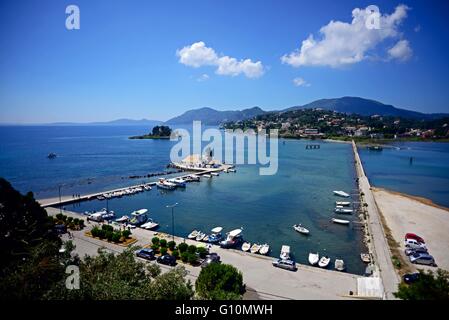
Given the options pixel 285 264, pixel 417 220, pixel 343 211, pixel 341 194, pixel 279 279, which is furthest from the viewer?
pixel 341 194

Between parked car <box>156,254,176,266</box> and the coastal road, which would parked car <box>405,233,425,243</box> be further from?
parked car <box>156,254,176,266</box>

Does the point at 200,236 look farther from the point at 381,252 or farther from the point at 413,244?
the point at 413,244

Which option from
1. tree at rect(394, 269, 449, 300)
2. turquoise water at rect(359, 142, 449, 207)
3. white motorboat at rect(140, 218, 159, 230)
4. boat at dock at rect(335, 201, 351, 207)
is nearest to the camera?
tree at rect(394, 269, 449, 300)

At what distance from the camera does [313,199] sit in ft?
100

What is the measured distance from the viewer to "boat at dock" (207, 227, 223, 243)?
19562mm

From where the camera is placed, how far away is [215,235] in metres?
20.1

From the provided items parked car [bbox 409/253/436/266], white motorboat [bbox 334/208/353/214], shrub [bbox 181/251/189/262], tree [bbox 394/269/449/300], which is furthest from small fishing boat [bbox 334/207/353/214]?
tree [bbox 394/269/449/300]

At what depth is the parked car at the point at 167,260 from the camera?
14414 mm

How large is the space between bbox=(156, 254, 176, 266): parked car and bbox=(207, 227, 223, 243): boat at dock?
5.25 meters

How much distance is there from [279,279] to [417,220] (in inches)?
634

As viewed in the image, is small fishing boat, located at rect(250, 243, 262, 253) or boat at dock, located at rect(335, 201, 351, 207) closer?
small fishing boat, located at rect(250, 243, 262, 253)

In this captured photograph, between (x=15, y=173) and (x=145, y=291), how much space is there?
46.5 metres

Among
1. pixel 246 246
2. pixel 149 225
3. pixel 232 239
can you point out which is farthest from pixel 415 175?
pixel 149 225
